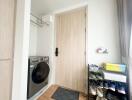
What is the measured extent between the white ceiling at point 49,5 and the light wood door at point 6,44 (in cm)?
122

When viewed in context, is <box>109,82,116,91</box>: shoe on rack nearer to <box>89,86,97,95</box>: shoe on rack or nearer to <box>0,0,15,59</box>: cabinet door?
<box>89,86,97,95</box>: shoe on rack

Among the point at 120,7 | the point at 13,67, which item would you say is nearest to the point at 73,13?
the point at 120,7

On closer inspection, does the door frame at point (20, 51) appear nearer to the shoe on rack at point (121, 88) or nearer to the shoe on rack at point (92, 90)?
the shoe on rack at point (92, 90)

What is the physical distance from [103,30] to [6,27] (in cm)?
191

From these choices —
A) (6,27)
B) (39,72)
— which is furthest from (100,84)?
(6,27)

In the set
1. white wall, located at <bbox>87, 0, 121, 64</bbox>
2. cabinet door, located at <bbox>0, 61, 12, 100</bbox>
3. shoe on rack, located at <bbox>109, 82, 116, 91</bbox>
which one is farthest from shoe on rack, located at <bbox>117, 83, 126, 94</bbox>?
cabinet door, located at <bbox>0, 61, 12, 100</bbox>

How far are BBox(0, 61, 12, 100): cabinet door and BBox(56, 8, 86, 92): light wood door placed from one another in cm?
168

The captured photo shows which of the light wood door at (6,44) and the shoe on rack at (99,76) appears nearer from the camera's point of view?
the light wood door at (6,44)

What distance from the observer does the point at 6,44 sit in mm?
1173

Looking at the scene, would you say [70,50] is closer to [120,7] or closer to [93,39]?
[93,39]

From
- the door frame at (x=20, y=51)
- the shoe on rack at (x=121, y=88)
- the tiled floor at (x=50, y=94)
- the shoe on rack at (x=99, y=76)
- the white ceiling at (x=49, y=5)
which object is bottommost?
the tiled floor at (x=50, y=94)

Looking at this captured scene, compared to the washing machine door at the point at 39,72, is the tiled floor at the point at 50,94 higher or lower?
lower

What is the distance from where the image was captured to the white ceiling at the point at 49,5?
92.3 inches

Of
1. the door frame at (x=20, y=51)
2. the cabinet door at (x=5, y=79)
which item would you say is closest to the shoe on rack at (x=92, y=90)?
the door frame at (x=20, y=51)
